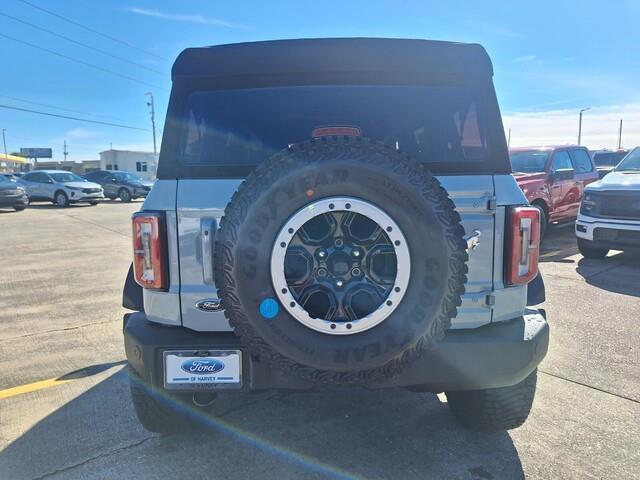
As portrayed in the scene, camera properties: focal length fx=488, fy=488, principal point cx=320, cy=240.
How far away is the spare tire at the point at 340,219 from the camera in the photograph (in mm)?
1884

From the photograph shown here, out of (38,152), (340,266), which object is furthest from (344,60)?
(38,152)

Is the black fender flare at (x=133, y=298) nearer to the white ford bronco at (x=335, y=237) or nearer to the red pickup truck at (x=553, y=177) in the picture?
the white ford bronco at (x=335, y=237)

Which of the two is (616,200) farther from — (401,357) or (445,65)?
(401,357)

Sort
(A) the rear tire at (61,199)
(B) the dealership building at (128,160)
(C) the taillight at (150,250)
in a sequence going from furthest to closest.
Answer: (B) the dealership building at (128,160), (A) the rear tire at (61,199), (C) the taillight at (150,250)

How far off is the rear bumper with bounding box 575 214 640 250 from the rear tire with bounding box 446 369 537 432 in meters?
5.39

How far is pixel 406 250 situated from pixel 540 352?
91 cm

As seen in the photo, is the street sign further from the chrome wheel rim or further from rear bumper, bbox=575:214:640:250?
the chrome wheel rim

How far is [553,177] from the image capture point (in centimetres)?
877

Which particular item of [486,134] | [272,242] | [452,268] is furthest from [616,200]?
[272,242]

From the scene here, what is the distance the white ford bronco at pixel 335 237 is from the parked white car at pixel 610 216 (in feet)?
17.5

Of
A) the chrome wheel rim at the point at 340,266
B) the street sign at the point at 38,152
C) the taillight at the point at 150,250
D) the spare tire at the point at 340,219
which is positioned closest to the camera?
the spare tire at the point at 340,219

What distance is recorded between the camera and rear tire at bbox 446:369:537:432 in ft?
8.33

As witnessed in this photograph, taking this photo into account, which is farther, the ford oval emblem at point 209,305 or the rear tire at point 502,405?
the rear tire at point 502,405

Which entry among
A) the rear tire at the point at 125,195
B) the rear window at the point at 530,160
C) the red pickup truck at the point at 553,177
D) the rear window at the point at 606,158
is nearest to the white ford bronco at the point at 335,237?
the red pickup truck at the point at 553,177
